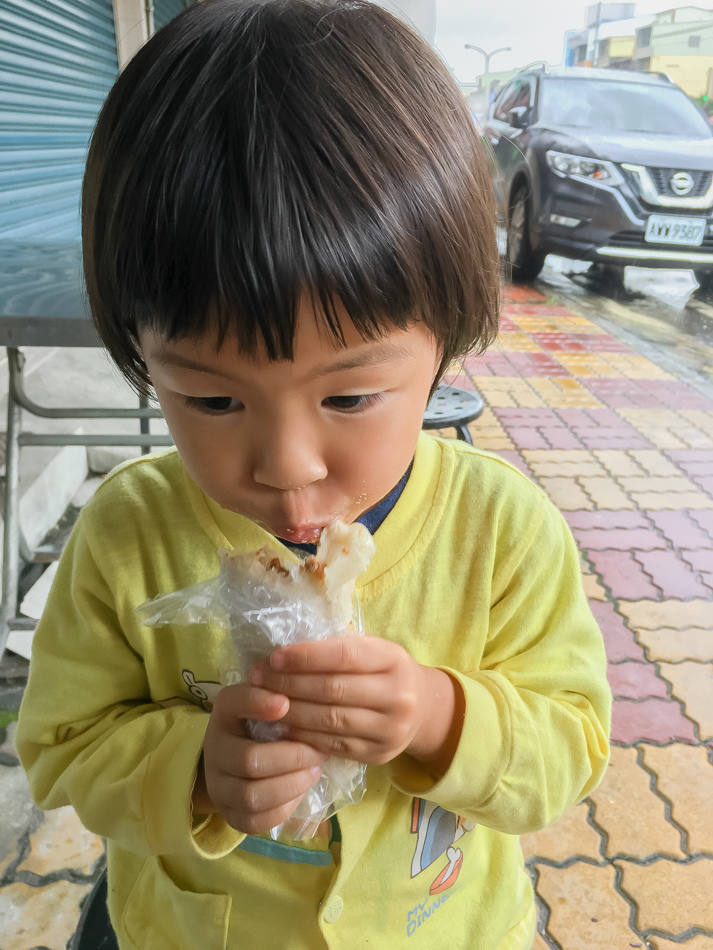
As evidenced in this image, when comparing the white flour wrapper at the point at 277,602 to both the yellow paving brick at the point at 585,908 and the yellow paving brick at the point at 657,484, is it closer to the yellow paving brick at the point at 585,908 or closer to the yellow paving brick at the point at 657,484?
the yellow paving brick at the point at 585,908

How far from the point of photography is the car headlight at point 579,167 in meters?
3.31

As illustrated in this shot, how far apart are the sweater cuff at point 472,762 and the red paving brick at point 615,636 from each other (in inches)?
58.8

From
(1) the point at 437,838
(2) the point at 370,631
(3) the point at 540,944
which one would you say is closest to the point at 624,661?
(3) the point at 540,944

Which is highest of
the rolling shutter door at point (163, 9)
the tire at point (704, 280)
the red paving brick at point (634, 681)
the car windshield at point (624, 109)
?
the rolling shutter door at point (163, 9)

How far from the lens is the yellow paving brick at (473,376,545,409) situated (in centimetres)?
360

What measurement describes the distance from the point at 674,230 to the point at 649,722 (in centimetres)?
243

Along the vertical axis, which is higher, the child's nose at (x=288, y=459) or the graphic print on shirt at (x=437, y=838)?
the child's nose at (x=288, y=459)

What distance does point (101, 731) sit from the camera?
66 cm

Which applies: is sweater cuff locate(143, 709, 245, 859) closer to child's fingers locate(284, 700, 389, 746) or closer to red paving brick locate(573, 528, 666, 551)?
child's fingers locate(284, 700, 389, 746)

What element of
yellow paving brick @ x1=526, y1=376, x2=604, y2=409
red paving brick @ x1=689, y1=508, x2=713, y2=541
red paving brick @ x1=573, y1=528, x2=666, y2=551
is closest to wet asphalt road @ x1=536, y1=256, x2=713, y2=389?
yellow paving brick @ x1=526, y1=376, x2=604, y2=409

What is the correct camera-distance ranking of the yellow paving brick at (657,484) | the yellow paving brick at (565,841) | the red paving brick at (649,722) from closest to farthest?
the yellow paving brick at (565,841)
the red paving brick at (649,722)
the yellow paving brick at (657,484)

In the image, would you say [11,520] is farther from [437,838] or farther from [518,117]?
[518,117]

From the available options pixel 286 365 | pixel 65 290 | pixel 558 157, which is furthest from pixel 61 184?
pixel 286 365

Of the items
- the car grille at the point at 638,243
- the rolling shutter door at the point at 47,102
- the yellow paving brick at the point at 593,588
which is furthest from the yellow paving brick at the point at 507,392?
the rolling shutter door at the point at 47,102
